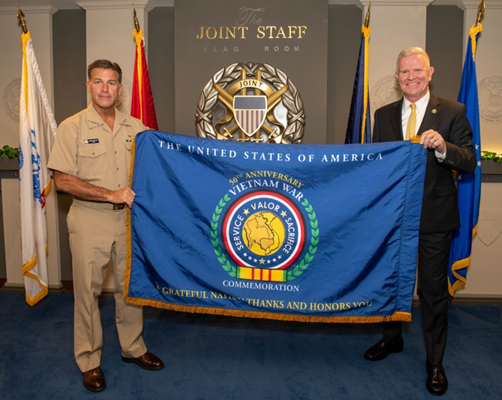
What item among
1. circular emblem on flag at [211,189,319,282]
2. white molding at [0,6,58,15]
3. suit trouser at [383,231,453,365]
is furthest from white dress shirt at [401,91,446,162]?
white molding at [0,6,58,15]

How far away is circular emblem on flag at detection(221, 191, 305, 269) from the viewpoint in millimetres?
2104

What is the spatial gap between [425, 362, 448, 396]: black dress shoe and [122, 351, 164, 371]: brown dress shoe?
152 centimetres

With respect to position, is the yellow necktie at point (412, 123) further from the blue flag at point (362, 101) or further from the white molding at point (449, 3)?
the white molding at point (449, 3)

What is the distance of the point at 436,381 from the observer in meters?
2.22

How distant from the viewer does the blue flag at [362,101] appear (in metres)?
3.18

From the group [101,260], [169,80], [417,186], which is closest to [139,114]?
[169,80]

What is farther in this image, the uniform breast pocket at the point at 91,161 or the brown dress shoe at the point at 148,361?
the brown dress shoe at the point at 148,361

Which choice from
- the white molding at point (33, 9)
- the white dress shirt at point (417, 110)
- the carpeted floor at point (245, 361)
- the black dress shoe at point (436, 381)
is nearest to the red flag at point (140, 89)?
the white molding at point (33, 9)

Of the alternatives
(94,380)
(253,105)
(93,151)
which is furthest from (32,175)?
(253,105)

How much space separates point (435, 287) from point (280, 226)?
0.92 metres

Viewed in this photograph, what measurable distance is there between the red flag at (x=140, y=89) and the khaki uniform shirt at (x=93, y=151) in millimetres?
1077

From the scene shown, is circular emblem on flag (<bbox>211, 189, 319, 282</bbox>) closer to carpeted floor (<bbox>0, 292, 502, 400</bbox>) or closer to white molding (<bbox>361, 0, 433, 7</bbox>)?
carpeted floor (<bbox>0, 292, 502, 400</bbox>)

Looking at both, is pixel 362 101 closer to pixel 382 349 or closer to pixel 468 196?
pixel 468 196

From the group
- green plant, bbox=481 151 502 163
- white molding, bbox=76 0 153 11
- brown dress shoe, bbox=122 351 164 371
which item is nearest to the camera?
brown dress shoe, bbox=122 351 164 371
